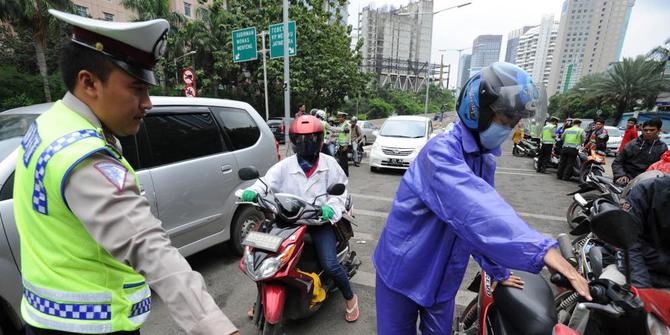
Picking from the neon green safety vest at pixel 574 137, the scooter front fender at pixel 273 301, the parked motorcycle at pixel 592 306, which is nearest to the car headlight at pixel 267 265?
the scooter front fender at pixel 273 301

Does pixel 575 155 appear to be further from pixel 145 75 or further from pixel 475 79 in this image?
pixel 145 75

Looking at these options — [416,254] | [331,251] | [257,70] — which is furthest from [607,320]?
[257,70]

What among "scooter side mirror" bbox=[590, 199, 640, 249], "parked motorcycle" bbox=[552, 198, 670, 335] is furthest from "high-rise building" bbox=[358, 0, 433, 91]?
"scooter side mirror" bbox=[590, 199, 640, 249]

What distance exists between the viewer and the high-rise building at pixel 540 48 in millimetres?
81625

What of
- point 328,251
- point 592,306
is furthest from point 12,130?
point 592,306

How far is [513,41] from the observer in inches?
3492

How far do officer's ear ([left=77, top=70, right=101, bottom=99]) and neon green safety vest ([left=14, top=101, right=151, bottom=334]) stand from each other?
0.24 ft

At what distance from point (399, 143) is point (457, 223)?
26.4 feet

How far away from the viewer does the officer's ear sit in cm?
97

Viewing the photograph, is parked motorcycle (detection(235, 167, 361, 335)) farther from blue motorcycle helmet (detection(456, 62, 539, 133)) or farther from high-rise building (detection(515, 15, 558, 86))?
high-rise building (detection(515, 15, 558, 86))

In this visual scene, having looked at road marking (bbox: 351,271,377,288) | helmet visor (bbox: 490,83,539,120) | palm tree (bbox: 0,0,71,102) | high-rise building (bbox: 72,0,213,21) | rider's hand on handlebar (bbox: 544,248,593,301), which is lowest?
road marking (bbox: 351,271,377,288)

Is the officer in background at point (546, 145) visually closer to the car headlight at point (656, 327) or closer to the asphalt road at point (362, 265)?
the asphalt road at point (362, 265)

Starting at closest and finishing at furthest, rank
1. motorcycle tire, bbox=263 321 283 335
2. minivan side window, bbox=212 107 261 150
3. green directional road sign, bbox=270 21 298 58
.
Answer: motorcycle tire, bbox=263 321 283 335 < minivan side window, bbox=212 107 261 150 < green directional road sign, bbox=270 21 298 58

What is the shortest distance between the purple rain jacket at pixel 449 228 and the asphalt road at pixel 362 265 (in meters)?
1.30
